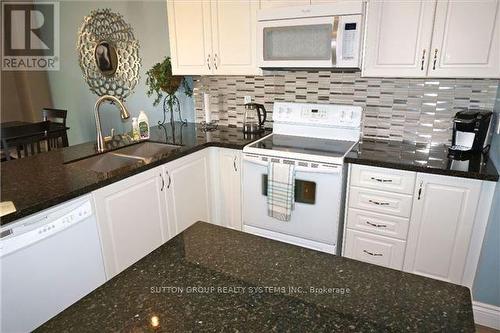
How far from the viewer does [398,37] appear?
6.46 feet

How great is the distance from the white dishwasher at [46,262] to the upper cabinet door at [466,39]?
210cm

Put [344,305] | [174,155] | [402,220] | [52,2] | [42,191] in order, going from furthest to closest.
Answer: [52,2], [174,155], [402,220], [42,191], [344,305]

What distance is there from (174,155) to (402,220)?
1515 mm

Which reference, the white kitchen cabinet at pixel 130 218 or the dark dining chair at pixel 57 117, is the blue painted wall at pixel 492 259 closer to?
the white kitchen cabinet at pixel 130 218

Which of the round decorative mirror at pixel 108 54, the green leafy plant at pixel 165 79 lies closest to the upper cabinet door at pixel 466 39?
the green leafy plant at pixel 165 79

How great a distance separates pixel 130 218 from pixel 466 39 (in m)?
2.16

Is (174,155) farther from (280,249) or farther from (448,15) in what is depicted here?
(448,15)

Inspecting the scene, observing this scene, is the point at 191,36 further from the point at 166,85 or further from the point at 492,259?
the point at 492,259

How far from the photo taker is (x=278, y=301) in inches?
31.4

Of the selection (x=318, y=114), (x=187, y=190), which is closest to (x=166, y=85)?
(x=187, y=190)

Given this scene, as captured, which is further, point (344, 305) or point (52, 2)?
point (52, 2)

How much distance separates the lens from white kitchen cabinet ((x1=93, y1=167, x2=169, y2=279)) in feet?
5.79

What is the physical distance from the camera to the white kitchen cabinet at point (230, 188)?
8.16 ft

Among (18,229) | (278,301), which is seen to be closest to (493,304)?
(278,301)
